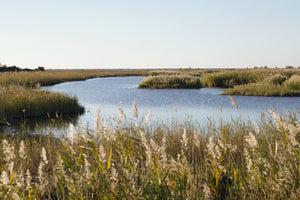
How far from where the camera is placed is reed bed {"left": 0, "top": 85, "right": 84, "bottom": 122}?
40.2 feet

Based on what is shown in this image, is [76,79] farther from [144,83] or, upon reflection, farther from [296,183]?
[296,183]

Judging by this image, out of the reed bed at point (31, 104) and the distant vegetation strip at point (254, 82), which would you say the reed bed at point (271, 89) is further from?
the reed bed at point (31, 104)

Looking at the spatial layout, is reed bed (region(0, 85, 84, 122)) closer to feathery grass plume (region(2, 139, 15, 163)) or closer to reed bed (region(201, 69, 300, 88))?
feathery grass plume (region(2, 139, 15, 163))

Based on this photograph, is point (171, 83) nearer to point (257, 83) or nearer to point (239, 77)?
point (239, 77)

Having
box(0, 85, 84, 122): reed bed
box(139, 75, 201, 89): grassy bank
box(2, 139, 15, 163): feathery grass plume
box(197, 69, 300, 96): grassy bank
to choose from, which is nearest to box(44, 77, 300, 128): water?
box(0, 85, 84, 122): reed bed

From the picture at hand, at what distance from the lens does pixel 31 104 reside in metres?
13.1

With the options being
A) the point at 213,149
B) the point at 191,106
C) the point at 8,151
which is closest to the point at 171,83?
the point at 191,106

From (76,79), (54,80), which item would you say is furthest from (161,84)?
(76,79)

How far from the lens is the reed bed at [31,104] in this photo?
12.2 meters

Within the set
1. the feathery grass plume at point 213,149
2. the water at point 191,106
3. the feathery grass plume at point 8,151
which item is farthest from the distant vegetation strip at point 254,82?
the feathery grass plume at point 8,151

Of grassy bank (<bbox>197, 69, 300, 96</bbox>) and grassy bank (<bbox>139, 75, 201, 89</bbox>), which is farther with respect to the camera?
grassy bank (<bbox>139, 75, 201, 89</bbox>)

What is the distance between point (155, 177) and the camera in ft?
9.33

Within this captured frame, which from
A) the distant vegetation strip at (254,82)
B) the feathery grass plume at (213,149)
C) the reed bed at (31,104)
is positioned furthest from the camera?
the distant vegetation strip at (254,82)

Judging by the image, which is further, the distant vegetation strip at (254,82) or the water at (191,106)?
the distant vegetation strip at (254,82)
